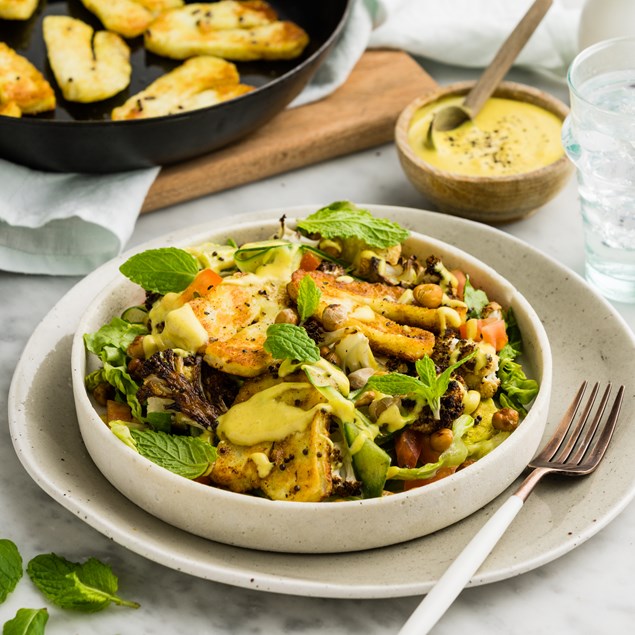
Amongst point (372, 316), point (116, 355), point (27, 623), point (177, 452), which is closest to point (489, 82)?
point (372, 316)

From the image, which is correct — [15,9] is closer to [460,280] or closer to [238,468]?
[460,280]

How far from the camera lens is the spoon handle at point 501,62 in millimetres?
4773

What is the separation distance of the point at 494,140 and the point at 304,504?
259cm

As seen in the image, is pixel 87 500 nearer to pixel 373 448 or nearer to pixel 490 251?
pixel 373 448

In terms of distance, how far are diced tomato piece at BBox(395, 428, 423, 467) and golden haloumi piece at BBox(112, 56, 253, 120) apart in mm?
2104

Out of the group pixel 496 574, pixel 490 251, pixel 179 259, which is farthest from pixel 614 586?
pixel 179 259

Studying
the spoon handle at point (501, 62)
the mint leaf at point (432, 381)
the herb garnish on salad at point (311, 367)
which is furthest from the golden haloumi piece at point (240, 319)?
the spoon handle at point (501, 62)

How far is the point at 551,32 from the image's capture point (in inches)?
221

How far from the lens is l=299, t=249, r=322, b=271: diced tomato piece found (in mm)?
3559

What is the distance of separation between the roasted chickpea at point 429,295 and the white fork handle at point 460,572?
76 cm

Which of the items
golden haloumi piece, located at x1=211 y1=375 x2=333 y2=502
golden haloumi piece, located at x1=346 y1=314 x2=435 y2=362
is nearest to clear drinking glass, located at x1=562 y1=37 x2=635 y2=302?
golden haloumi piece, located at x1=346 y1=314 x2=435 y2=362

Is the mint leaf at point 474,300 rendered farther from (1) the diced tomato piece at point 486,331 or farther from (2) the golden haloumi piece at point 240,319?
(2) the golden haloumi piece at point 240,319

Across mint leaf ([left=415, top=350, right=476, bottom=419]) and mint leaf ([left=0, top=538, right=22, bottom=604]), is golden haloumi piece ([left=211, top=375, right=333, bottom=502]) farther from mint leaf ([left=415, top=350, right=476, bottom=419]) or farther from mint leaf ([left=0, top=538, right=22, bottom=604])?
mint leaf ([left=0, top=538, right=22, bottom=604])

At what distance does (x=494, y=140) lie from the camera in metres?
4.78
